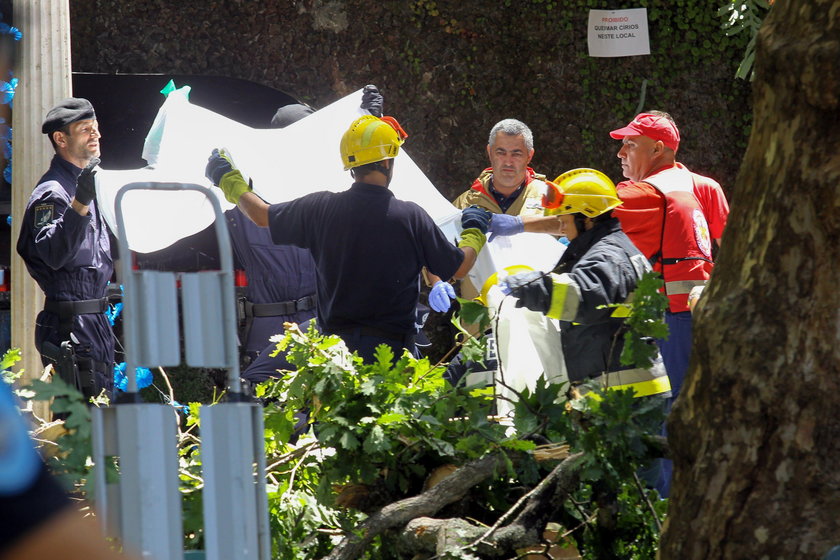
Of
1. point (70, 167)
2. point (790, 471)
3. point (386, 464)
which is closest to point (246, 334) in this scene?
point (70, 167)

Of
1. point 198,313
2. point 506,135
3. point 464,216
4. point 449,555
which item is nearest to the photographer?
point 198,313

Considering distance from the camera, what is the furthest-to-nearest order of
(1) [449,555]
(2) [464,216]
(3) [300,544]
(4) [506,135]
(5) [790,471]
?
1. (4) [506,135]
2. (2) [464,216]
3. (3) [300,544]
4. (1) [449,555]
5. (5) [790,471]

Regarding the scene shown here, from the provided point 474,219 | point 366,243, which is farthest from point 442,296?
point 366,243

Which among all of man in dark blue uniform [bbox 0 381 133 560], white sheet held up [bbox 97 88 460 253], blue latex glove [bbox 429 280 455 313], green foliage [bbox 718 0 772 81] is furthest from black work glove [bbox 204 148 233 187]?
man in dark blue uniform [bbox 0 381 133 560]

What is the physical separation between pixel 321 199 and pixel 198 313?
2860mm

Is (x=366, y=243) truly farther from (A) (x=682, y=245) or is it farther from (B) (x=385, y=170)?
(A) (x=682, y=245)

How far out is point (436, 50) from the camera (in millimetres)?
8234

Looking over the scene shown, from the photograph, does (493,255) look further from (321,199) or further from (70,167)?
(70,167)

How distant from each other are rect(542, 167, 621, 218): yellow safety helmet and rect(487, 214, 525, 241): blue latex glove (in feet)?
3.59

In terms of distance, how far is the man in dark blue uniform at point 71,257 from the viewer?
4598mm

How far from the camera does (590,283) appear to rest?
336cm

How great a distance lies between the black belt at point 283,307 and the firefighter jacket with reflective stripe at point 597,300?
162 centimetres

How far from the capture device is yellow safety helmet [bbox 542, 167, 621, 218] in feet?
12.0

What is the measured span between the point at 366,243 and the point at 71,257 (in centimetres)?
141
